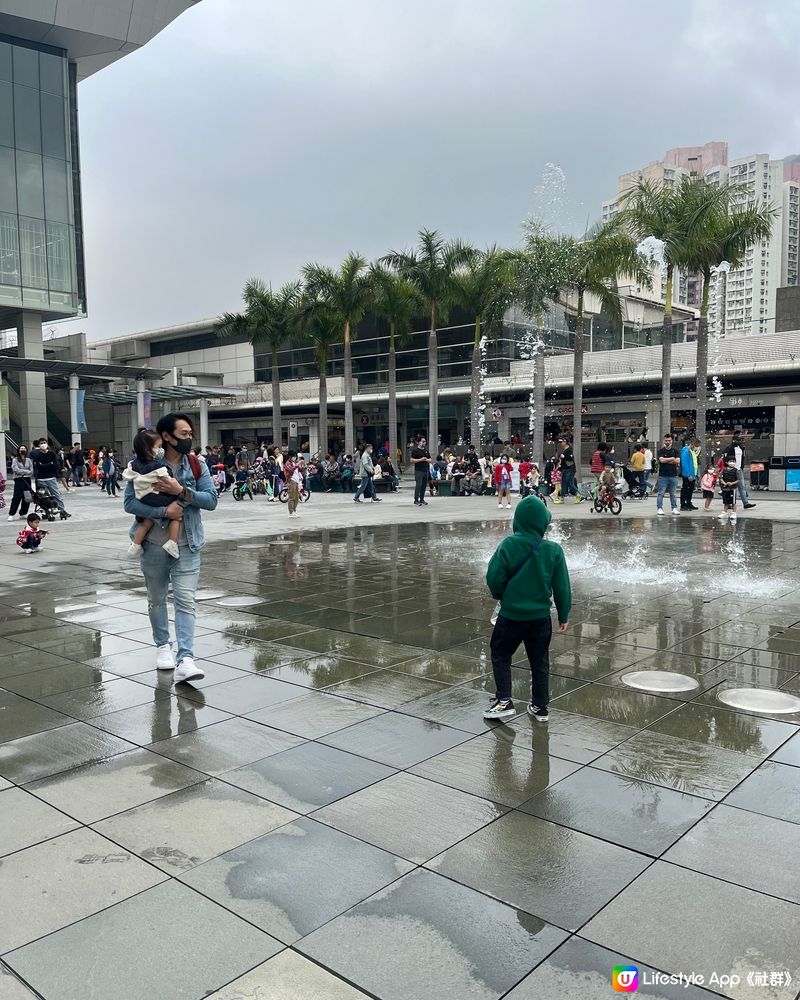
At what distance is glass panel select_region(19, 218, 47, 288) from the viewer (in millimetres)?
39500

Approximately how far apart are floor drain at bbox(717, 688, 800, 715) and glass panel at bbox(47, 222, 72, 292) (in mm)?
42503

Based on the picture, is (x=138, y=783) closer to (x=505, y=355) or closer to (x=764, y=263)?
→ (x=505, y=355)

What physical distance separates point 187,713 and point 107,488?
89.5ft

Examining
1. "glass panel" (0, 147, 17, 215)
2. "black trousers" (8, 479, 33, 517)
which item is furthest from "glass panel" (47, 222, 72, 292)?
"black trousers" (8, 479, 33, 517)

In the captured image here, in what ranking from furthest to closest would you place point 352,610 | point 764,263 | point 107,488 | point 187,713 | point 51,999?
point 764,263
point 107,488
point 352,610
point 187,713
point 51,999

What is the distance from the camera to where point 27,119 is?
1554 inches

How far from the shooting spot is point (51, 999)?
2432 mm

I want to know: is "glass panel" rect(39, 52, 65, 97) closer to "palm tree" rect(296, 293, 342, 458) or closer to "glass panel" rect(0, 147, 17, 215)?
"glass panel" rect(0, 147, 17, 215)

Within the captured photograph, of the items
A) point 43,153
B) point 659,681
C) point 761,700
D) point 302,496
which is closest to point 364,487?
point 302,496

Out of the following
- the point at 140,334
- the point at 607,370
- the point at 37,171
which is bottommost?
the point at 607,370

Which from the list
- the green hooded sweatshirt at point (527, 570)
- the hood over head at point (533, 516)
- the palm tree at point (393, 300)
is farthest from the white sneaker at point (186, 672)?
the palm tree at point (393, 300)

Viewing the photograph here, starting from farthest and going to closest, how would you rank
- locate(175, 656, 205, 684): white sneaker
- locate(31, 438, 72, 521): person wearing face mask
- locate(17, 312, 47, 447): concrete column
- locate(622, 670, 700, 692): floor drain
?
locate(17, 312, 47, 447): concrete column
locate(31, 438, 72, 521): person wearing face mask
locate(175, 656, 205, 684): white sneaker
locate(622, 670, 700, 692): floor drain

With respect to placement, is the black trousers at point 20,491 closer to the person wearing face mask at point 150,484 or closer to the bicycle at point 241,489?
the bicycle at point 241,489

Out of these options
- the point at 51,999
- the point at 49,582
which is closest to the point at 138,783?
the point at 51,999
